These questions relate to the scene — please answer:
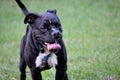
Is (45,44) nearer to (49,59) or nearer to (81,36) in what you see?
(49,59)

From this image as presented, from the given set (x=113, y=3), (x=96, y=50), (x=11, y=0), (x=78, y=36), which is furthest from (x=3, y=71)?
(x=11, y=0)

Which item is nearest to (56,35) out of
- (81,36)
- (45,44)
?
(45,44)

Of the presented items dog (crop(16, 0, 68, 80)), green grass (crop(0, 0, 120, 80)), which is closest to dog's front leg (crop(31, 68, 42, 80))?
dog (crop(16, 0, 68, 80))

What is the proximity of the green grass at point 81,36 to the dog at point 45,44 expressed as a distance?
1.76 metres

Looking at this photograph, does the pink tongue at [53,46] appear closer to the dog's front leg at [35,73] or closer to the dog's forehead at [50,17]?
the dog's forehead at [50,17]

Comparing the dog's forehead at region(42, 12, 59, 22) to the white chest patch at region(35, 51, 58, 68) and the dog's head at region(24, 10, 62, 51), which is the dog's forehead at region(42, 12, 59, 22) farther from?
the white chest patch at region(35, 51, 58, 68)

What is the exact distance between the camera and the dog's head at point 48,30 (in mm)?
6328

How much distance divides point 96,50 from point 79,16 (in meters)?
8.57

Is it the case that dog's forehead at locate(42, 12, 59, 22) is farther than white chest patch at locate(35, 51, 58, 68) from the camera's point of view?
No

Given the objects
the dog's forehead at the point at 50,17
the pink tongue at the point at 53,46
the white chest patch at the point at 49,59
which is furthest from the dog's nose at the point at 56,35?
the white chest patch at the point at 49,59

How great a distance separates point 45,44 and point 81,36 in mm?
8280

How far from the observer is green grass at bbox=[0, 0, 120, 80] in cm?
923

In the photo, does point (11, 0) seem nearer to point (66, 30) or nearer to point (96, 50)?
point (66, 30)

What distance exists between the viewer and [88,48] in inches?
485
